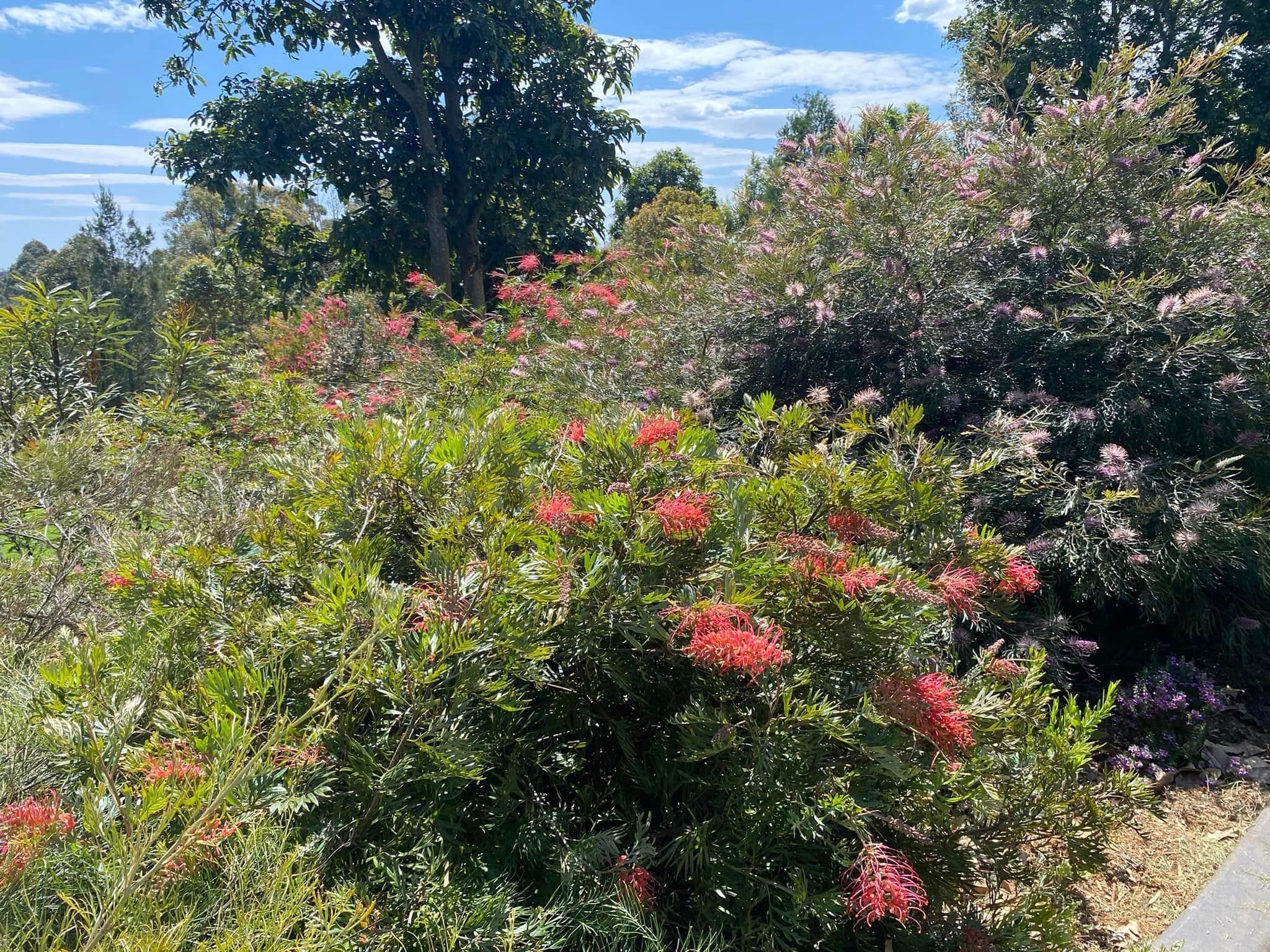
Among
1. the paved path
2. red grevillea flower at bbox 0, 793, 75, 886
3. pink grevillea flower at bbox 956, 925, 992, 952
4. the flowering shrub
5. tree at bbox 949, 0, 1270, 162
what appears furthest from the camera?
tree at bbox 949, 0, 1270, 162

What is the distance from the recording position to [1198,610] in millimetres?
4016

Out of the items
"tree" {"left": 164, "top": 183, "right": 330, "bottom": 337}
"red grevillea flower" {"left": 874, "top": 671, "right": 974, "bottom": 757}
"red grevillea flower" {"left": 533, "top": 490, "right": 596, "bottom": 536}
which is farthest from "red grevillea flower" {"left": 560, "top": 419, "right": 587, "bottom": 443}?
"tree" {"left": 164, "top": 183, "right": 330, "bottom": 337}

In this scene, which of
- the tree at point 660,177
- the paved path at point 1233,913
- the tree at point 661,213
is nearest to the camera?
the paved path at point 1233,913

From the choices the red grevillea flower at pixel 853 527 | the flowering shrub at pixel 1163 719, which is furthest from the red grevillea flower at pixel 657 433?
the flowering shrub at pixel 1163 719

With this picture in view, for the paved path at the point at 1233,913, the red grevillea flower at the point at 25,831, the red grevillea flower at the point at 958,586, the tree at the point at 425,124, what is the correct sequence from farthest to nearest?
the tree at the point at 425,124 → the paved path at the point at 1233,913 → the red grevillea flower at the point at 958,586 → the red grevillea flower at the point at 25,831

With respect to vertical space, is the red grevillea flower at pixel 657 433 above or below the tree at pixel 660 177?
below

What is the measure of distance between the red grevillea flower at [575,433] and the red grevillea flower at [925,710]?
0.99m

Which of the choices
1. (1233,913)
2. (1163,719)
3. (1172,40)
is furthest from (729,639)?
(1172,40)

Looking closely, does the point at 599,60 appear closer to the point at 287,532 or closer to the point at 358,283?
the point at 358,283

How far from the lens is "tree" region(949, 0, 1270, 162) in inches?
538

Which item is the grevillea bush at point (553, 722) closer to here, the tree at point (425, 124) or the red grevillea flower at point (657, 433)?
the red grevillea flower at point (657, 433)

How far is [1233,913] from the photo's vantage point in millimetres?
2555

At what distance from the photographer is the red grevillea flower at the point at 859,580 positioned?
5.63 feet

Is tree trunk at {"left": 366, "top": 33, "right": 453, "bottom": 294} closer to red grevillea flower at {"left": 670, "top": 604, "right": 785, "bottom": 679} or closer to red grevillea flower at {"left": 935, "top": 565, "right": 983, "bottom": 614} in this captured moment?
red grevillea flower at {"left": 935, "top": 565, "right": 983, "bottom": 614}
